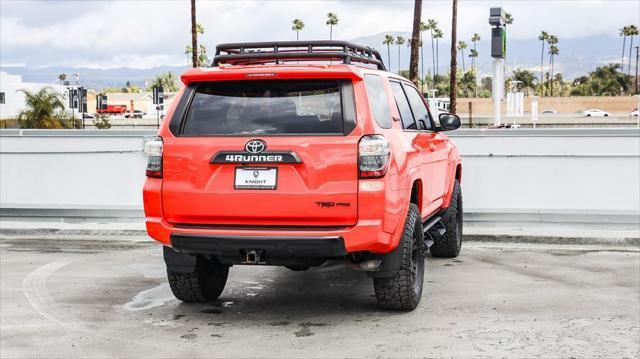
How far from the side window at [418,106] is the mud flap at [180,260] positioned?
272cm

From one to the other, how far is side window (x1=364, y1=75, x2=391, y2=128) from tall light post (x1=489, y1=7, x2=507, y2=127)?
72.8ft

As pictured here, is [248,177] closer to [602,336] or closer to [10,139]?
[602,336]

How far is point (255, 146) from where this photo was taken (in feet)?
22.1

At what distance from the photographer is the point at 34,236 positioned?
42.7 ft

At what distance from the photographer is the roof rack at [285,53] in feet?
24.1

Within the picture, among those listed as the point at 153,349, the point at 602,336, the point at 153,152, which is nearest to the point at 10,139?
the point at 153,152

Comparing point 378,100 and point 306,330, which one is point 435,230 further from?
point 306,330

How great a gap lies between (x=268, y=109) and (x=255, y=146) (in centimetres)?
35

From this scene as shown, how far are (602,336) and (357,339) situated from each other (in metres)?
1.78

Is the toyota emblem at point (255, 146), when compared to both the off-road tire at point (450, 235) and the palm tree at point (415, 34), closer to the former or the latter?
the off-road tire at point (450, 235)

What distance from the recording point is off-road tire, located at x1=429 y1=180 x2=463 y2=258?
33.5 ft

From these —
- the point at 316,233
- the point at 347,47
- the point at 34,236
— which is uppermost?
the point at 347,47

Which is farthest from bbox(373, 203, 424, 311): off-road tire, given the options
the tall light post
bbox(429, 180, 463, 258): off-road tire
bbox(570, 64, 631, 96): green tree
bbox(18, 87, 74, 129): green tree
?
bbox(570, 64, 631, 96): green tree

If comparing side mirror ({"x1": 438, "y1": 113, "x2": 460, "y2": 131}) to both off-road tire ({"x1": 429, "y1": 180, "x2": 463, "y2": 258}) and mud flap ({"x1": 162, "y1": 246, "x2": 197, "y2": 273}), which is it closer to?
off-road tire ({"x1": 429, "y1": 180, "x2": 463, "y2": 258})
